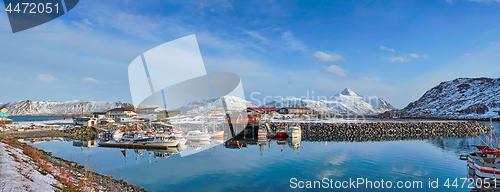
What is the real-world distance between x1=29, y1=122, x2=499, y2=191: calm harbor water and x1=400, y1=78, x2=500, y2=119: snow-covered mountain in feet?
410

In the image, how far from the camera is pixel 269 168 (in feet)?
72.5

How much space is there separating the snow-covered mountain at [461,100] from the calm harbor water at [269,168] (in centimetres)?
12496

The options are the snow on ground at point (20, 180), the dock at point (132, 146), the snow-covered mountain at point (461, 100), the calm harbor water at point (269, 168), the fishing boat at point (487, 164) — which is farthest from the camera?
the snow-covered mountain at point (461, 100)

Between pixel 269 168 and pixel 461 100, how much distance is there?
182 m

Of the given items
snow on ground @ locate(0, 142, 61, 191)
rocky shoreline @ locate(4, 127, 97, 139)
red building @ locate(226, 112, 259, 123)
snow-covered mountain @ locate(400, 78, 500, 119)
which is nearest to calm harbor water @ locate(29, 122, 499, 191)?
snow on ground @ locate(0, 142, 61, 191)

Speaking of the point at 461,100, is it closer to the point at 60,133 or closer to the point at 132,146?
the point at 132,146

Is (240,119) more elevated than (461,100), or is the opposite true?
(461,100)

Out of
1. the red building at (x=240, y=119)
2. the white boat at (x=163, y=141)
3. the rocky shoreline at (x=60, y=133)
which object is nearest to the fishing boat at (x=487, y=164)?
the white boat at (x=163, y=141)

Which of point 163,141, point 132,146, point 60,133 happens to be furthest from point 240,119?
point 60,133

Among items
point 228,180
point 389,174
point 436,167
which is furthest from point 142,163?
point 436,167

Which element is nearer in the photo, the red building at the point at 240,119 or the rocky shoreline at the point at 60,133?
the rocky shoreline at the point at 60,133

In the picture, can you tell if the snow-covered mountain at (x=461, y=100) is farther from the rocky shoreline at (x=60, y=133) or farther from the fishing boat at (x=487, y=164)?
the rocky shoreline at (x=60, y=133)

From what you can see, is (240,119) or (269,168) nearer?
(269,168)

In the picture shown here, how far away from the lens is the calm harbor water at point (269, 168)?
17.3m
